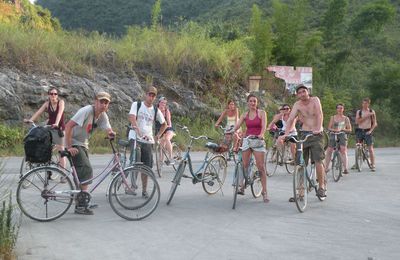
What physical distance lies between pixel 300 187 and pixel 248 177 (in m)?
1.01

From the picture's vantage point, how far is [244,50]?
28766 mm

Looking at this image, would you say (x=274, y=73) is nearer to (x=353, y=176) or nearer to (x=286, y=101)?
(x=286, y=101)

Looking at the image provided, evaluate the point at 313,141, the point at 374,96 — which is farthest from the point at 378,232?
the point at 374,96

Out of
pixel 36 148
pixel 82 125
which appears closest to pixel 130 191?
pixel 82 125

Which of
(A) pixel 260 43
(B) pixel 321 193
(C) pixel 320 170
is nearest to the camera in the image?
(C) pixel 320 170

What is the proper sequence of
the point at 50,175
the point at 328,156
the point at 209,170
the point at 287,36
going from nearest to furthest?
the point at 50,175 → the point at 209,170 → the point at 328,156 → the point at 287,36

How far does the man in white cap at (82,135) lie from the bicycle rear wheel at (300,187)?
3080 millimetres

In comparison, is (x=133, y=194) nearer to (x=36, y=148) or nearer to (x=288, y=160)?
(x=36, y=148)

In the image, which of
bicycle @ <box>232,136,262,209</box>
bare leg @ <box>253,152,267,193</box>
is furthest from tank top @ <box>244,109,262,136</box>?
bare leg @ <box>253,152,267,193</box>

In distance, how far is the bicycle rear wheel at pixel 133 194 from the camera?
8.27 m

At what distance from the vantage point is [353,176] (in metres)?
14.2

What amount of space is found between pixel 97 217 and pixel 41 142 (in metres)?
1.37

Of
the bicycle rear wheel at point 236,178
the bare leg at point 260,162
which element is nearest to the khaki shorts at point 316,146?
the bare leg at point 260,162

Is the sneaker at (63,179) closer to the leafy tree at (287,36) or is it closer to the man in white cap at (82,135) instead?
the man in white cap at (82,135)
